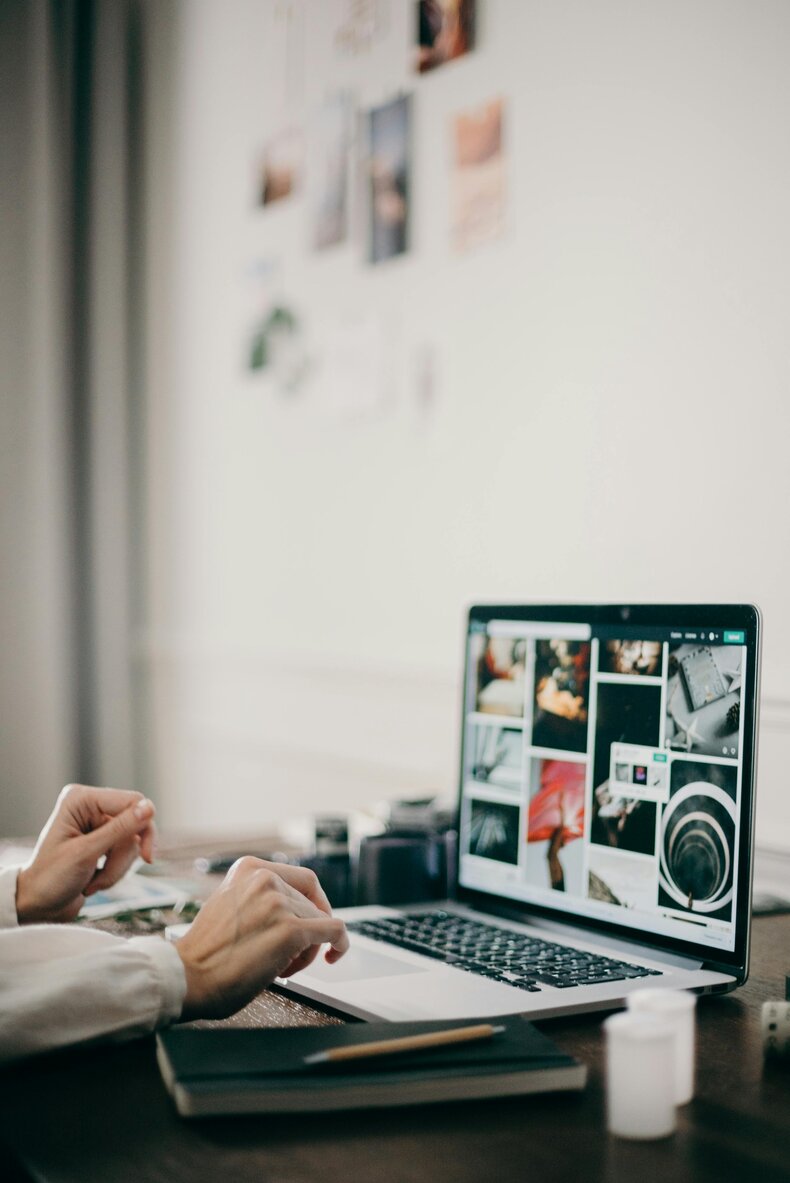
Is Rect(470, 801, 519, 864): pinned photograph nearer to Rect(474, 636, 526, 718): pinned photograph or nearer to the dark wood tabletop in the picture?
Rect(474, 636, 526, 718): pinned photograph

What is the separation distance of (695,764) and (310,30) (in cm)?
189

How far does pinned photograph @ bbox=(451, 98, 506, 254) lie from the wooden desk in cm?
143

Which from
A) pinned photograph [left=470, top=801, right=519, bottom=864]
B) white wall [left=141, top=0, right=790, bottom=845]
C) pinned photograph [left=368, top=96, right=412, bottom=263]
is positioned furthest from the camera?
pinned photograph [left=368, top=96, right=412, bottom=263]

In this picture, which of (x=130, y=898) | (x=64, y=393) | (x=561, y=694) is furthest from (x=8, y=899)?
(x=64, y=393)

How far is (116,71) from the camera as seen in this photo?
2916 mm

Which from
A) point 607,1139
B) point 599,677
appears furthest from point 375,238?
point 607,1139

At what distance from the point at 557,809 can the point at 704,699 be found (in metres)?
0.21

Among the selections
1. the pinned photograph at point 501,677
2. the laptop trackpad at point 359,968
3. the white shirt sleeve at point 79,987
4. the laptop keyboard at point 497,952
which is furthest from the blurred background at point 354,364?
the white shirt sleeve at point 79,987

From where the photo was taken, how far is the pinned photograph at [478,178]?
1.91m

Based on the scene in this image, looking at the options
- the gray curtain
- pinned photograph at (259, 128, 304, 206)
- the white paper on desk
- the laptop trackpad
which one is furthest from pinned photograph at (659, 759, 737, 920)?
the gray curtain

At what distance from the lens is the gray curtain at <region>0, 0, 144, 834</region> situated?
2873mm

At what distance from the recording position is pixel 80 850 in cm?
113

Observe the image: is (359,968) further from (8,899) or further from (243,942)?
(8,899)

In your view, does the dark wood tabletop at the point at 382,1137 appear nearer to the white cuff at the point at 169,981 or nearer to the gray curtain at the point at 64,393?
the white cuff at the point at 169,981
